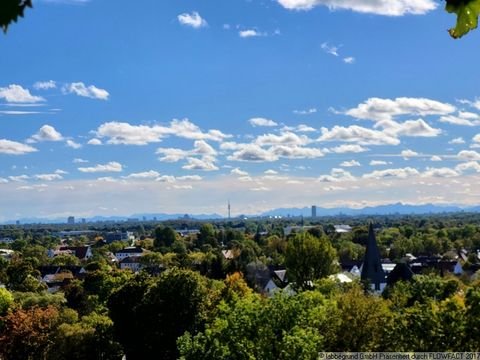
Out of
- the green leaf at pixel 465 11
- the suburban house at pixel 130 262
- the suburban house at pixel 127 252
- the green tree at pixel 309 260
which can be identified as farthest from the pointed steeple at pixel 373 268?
the suburban house at pixel 127 252

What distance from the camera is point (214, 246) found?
105750 mm

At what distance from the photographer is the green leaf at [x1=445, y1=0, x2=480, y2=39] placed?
1512mm

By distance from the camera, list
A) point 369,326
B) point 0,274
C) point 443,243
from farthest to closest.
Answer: point 443,243
point 0,274
point 369,326

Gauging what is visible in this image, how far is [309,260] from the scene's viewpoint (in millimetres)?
43438

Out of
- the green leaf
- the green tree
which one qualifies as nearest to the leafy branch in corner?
the green leaf

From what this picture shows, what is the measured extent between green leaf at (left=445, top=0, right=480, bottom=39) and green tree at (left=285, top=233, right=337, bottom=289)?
42.1 metres

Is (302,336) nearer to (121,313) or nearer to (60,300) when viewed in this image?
(121,313)

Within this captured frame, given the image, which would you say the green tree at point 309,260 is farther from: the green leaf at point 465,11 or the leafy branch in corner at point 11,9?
the leafy branch in corner at point 11,9

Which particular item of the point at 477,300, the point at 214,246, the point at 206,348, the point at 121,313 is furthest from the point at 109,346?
the point at 214,246

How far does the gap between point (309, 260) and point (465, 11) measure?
42.6 m

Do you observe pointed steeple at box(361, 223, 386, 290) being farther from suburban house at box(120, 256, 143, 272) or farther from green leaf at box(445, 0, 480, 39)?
green leaf at box(445, 0, 480, 39)

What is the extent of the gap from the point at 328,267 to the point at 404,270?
32.2ft

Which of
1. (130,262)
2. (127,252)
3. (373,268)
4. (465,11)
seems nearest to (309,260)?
(373,268)

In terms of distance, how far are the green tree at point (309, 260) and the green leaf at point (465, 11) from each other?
138ft
